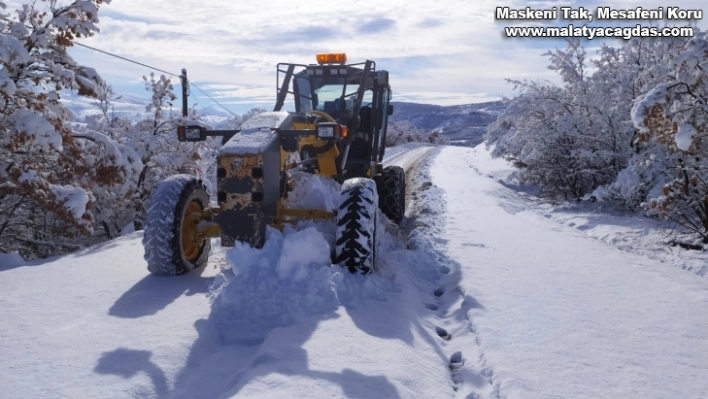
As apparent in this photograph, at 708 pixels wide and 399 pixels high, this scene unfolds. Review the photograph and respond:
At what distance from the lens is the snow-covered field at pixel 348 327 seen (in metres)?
3.06

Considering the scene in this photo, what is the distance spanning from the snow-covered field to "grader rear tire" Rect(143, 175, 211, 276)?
0.57 ft

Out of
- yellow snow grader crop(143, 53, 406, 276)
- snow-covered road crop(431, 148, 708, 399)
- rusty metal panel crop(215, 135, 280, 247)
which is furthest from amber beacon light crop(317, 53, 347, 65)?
snow-covered road crop(431, 148, 708, 399)

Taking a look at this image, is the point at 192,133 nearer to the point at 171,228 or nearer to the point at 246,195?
the point at 171,228

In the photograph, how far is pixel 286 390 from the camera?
2.86 meters

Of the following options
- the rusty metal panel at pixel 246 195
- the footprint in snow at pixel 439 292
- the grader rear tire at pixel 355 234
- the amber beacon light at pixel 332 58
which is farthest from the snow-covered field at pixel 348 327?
the amber beacon light at pixel 332 58

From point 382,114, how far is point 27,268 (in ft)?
18.4

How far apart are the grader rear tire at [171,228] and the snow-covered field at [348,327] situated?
17cm

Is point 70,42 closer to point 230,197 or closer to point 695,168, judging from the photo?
point 230,197

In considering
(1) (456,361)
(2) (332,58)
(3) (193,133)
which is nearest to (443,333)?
(1) (456,361)

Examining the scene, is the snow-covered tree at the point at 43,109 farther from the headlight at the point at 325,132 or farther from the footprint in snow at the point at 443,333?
the footprint in snow at the point at 443,333

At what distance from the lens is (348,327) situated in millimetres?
3863

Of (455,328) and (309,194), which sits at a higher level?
(309,194)

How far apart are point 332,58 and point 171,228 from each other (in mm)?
3681

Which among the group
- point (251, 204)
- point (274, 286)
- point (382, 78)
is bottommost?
point (274, 286)
